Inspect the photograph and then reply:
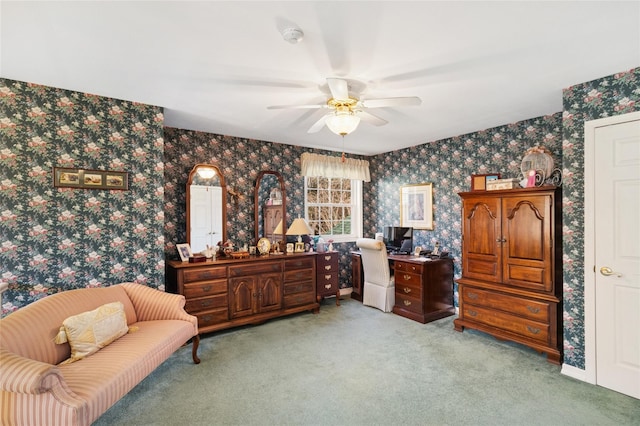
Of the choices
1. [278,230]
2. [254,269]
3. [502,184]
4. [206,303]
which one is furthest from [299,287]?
[502,184]

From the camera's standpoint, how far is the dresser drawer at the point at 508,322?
10.2 feet

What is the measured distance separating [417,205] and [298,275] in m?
2.20

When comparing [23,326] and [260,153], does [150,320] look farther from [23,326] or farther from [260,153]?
[260,153]

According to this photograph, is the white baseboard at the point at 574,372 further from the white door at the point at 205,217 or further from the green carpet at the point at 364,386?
the white door at the point at 205,217

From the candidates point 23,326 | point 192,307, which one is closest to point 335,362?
point 192,307

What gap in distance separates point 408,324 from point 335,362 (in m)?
1.43

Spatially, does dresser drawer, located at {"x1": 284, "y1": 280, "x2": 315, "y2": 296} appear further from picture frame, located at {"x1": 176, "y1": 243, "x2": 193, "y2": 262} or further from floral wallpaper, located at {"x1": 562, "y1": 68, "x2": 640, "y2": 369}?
floral wallpaper, located at {"x1": 562, "y1": 68, "x2": 640, "y2": 369}

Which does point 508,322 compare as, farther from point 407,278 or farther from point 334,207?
point 334,207

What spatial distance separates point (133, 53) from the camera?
216cm

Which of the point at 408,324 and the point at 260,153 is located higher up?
the point at 260,153

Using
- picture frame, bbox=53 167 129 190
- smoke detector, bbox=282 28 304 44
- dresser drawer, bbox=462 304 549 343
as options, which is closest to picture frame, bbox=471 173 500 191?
dresser drawer, bbox=462 304 549 343

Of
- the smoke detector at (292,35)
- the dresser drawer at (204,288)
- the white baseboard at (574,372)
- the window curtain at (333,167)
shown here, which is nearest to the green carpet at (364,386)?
the white baseboard at (574,372)

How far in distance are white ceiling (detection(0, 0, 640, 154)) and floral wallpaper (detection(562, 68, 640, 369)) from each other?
15cm

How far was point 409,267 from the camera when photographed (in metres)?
4.29
